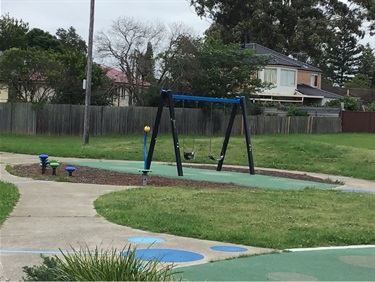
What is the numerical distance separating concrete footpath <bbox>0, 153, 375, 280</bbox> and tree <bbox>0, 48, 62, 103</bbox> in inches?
895

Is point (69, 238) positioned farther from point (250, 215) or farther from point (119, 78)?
point (119, 78)

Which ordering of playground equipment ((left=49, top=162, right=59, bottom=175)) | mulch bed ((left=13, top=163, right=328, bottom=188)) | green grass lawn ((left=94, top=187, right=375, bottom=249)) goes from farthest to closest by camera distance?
1. playground equipment ((left=49, top=162, right=59, bottom=175))
2. mulch bed ((left=13, top=163, right=328, bottom=188))
3. green grass lawn ((left=94, top=187, right=375, bottom=249))

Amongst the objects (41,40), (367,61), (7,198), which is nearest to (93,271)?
(7,198)

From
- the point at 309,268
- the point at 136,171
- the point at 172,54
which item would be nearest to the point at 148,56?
the point at 172,54

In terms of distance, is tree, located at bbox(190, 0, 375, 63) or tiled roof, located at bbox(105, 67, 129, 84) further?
tree, located at bbox(190, 0, 375, 63)

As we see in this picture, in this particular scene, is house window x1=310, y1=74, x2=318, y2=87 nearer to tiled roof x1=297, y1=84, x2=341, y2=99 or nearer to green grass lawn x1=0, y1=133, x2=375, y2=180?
tiled roof x1=297, y1=84, x2=341, y2=99

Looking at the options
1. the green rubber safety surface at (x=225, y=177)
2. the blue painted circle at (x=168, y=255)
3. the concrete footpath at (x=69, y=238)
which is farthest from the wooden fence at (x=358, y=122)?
the blue painted circle at (x=168, y=255)

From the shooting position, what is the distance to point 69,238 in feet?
24.0

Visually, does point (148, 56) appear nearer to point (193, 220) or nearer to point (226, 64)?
point (226, 64)

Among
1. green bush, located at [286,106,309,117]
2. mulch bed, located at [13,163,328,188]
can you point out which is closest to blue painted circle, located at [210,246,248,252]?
mulch bed, located at [13,163,328,188]

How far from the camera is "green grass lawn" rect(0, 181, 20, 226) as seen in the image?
8.92 metres

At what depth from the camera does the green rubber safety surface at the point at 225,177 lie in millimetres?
15430

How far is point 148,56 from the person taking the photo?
37.5 m

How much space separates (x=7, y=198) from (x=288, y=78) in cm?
4496
